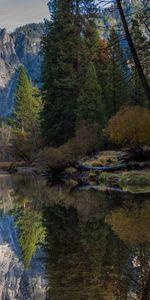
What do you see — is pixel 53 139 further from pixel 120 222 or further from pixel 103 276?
pixel 103 276

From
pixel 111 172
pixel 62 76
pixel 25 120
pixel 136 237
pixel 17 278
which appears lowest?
pixel 17 278

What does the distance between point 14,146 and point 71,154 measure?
27568mm

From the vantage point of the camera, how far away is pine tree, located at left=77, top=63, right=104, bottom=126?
40.5 meters

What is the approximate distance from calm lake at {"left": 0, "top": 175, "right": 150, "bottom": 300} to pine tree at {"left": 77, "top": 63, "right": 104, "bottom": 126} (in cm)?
2419

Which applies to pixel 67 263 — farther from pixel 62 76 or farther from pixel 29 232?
pixel 62 76

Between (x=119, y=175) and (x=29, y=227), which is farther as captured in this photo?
(x=119, y=175)

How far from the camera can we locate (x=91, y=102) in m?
40.9

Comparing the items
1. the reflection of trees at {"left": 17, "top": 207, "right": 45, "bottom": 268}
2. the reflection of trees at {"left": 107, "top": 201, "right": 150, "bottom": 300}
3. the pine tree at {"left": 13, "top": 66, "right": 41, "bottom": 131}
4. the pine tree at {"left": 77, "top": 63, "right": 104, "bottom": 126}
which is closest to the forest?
the pine tree at {"left": 77, "top": 63, "right": 104, "bottom": 126}

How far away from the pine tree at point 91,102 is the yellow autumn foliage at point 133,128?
27.3 feet

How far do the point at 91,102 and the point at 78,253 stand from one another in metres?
32.8

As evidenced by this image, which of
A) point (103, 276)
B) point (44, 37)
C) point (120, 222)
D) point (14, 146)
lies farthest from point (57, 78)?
point (103, 276)

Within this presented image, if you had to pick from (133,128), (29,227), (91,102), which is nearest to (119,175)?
(133,128)

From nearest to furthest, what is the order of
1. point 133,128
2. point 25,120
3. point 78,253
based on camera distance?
point 78,253, point 133,128, point 25,120

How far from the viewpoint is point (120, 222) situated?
476 inches
